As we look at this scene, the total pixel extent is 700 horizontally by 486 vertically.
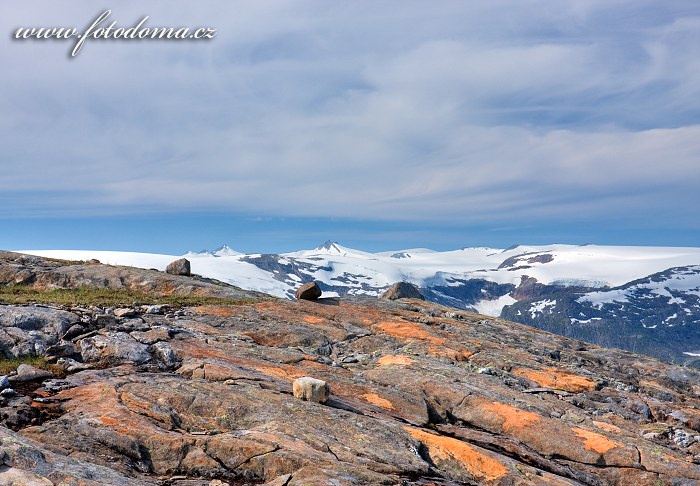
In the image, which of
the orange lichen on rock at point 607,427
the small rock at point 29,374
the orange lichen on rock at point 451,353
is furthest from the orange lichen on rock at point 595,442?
the small rock at point 29,374

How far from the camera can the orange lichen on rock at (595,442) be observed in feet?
77.2

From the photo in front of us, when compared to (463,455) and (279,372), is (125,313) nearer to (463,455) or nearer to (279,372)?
(279,372)

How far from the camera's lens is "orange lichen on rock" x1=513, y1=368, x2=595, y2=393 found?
108 ft

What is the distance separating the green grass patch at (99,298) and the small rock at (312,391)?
18532 millimetres

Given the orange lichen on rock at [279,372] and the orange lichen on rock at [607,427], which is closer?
the orange lichen on rock at [279,372]

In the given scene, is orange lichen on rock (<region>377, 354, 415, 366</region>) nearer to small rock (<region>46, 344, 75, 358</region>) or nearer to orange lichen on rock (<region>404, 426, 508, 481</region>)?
orange lichen on rock (<region>404, 426, 508, 481</region>)

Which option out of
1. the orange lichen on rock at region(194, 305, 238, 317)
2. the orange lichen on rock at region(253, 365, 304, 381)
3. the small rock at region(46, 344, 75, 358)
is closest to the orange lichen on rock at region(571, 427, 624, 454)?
the orange lichen on rock at region(253, 365, 304, 381)

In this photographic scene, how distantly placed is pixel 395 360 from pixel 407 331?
7.83 metres

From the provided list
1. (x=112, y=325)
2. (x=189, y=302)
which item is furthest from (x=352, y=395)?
(x=189, y=302)

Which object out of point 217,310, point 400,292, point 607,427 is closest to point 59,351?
point 217,310

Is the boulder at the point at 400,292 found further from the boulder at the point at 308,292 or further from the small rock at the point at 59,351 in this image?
the small rock at the point at 59,351

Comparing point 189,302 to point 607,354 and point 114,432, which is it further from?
point 607,354

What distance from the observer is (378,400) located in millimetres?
24609

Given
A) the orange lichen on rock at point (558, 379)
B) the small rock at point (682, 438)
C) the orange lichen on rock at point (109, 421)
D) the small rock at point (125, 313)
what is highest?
the small rock at point (125, 313)
